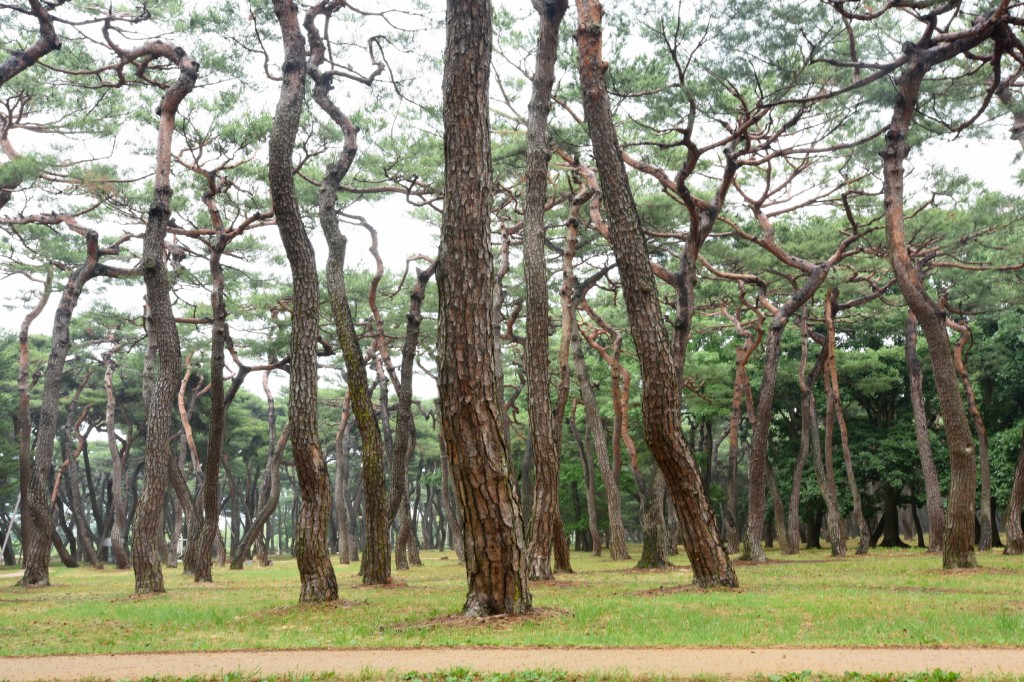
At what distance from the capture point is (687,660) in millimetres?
5684

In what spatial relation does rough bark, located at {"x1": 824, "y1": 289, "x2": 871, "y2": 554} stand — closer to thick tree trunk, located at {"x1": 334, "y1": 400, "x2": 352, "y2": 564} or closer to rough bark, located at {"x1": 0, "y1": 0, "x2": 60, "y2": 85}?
thick tree trunk, located at {"x1": 334, "y1": 400, "x2": 352, "y2": 564}

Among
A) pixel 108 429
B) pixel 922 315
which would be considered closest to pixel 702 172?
pixel 922 315

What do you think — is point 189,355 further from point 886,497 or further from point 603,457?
point 886,497

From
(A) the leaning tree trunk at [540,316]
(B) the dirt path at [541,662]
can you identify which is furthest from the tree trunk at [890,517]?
(B) the dirt path at [541,662]

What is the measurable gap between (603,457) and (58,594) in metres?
10.8

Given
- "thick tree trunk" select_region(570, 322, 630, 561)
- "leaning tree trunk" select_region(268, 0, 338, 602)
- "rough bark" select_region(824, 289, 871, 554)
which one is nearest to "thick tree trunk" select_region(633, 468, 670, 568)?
"thick tree trunk" select_region(570, 322, 630, 561)

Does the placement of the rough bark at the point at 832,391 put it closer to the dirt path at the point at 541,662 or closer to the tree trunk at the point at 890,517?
the tree trunk at the point at 890,517

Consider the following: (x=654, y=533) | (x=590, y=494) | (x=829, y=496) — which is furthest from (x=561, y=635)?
(x=590, y=494)

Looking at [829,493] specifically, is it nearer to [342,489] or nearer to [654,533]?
[654,533]

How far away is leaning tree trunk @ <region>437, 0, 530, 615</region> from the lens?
7664 millimetres

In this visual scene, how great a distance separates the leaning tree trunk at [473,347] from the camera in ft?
25.1

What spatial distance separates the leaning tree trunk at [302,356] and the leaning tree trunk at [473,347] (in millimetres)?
2825

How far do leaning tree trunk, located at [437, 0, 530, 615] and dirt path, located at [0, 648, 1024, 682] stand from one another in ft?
4.55

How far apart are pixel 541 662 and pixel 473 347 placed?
9.46ft
